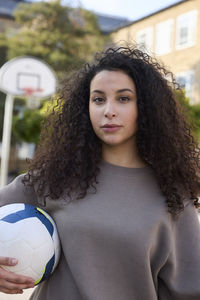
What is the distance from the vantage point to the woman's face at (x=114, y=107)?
62.1 inches

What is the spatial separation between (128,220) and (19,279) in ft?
1.60

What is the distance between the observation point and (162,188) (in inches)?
64.0

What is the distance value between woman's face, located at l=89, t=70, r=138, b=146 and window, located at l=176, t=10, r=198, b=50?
1464 cm

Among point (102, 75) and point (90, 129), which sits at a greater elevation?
point (102, 75)

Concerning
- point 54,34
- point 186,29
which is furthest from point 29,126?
point 186,29

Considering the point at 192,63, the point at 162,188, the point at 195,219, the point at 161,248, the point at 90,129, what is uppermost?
the point at 192,63

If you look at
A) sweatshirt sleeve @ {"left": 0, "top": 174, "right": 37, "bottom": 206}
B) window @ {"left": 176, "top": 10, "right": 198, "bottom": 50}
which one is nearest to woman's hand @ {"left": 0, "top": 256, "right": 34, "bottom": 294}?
sweatshirt sleeve @ {"left": 0, "top": 174, "right": 37, "bottom": 206}

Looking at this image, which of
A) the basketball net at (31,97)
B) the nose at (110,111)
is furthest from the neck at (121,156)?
the basketball net at (31,97)

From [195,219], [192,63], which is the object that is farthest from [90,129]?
[192,63]

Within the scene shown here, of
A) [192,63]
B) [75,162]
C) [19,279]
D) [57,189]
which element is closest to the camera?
[19,279]

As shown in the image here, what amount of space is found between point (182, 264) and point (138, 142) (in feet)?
1.86

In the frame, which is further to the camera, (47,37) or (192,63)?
(47,37)

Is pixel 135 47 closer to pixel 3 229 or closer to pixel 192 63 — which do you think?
pixel 3 229

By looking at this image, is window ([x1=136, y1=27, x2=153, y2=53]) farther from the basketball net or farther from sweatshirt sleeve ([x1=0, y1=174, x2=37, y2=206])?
sweatshirt sleeve ([x1=0, y1=174, x2=37, y2=206])
